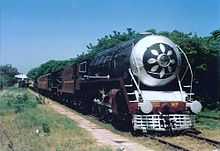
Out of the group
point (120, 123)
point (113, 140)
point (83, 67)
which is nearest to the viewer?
point (113, 140)

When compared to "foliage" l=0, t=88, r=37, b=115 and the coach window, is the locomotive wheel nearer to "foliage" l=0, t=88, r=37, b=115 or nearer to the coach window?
the coach window

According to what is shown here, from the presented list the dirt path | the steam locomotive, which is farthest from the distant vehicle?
the steam locomotive

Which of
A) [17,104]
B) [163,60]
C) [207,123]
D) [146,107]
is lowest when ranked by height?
[207,123]

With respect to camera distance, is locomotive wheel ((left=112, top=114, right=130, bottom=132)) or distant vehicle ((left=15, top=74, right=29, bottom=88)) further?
distant vehicle ((left=15, top=74, right=29, bottom=88))

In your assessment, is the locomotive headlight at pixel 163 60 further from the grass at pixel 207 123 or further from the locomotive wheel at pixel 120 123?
the grass at pixel 207 123

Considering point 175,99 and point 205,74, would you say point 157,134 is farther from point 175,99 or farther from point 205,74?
point 205,74

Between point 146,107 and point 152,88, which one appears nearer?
point 146,107

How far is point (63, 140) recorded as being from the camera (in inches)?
553

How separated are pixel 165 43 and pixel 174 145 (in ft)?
14.3

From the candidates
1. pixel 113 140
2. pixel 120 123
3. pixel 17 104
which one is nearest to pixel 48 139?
pixel 113 140

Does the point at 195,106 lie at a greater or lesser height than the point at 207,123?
greater

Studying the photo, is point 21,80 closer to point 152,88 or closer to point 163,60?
point 152,88

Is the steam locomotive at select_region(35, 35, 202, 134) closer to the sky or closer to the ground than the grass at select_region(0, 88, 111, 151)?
closer to the sky

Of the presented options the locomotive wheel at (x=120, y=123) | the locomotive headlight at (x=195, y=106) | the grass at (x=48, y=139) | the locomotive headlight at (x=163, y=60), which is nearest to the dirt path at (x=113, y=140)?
the grass at (x=48, y=139)
